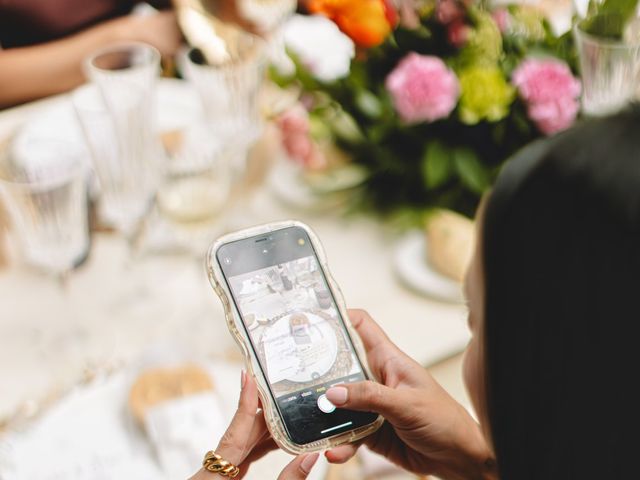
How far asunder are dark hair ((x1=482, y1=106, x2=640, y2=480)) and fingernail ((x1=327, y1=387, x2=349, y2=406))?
165 millimetres

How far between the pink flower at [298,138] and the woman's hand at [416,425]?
41 centimetres

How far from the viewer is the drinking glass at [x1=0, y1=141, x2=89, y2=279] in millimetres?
819

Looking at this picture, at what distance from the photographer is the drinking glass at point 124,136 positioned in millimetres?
897

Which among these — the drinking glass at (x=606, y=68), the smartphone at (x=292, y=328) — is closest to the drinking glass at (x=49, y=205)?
the smartphone at (x=292, y=328)

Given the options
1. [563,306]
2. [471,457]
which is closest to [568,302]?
[563,306]

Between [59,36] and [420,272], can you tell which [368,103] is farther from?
[59,36]

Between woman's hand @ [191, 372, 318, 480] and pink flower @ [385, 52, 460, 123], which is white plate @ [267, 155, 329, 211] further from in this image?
woman's hand @ [191, 372, 318, 480]

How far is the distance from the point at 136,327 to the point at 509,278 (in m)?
0.59

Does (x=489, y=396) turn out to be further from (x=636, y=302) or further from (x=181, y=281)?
(x=181, y=281)

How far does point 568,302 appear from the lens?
16.3 inches

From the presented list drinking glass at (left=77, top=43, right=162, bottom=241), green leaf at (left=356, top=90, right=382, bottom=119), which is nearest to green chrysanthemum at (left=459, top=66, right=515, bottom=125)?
green leaf at (left=356, top=90, right=382, bottom=119)

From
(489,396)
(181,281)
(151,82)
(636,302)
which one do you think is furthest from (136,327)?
(636,302)

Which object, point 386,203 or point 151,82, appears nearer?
point 151,82

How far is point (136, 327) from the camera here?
3.05 feet
